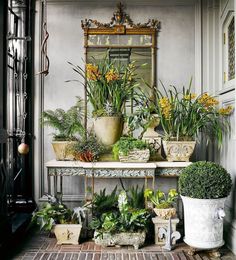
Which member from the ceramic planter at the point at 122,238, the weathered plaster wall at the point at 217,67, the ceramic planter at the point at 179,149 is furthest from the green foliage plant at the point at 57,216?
the weathered plaster wall at the point at 217,67

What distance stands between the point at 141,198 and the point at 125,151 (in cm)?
65

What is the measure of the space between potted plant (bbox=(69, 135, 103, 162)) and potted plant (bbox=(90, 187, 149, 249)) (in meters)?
0.66

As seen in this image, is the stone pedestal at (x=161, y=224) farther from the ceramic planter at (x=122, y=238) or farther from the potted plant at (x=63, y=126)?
the potted plant at (x=63, y=126)

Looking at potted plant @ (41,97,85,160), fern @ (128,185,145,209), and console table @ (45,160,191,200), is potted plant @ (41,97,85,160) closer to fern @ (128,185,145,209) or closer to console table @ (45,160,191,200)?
console table @ (45,160,191,200)

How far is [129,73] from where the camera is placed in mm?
4406

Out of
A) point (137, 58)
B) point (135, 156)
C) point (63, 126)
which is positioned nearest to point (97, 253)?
point (135, 156)

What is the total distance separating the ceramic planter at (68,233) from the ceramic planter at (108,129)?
3.44 feet

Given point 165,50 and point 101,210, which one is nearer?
point 101,210

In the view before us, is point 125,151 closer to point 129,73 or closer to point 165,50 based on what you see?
point 129,73

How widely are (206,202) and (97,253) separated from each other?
1.18m

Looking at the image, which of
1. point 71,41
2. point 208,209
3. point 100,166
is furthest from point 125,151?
point 71,41

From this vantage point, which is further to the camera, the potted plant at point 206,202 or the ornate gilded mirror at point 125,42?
the ornate gilded mirror at point 125,42

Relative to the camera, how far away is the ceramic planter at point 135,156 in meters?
3.86

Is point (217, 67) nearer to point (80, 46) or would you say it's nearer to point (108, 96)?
point (108, 96)
